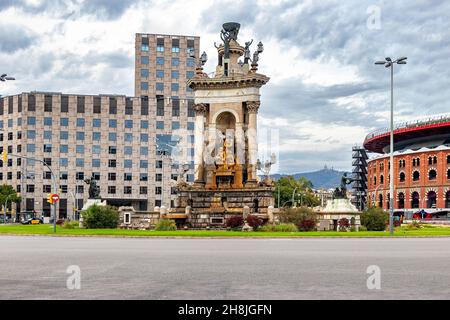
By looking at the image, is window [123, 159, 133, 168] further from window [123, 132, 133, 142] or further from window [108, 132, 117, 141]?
window [108, 132, 117, 141]

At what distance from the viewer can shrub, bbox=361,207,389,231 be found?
48469 millimetres

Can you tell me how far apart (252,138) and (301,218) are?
12.7 m

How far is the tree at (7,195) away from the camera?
310 ft

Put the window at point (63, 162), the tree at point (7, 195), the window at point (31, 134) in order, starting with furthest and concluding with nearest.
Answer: the window at point (63, 162)
the window at point (31, 134)
the tree at point (7, 195)

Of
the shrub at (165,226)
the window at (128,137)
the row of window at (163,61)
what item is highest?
the row of window at (163,61)

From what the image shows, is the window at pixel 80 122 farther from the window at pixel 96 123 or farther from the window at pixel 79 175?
the window at pixel 79 175

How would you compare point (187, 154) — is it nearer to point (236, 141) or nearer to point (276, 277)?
point (236, 141)

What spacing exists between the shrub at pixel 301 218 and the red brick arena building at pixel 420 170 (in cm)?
6410

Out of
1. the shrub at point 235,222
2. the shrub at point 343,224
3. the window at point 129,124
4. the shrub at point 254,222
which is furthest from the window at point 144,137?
the shrub at point 343,224

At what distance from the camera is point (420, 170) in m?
113

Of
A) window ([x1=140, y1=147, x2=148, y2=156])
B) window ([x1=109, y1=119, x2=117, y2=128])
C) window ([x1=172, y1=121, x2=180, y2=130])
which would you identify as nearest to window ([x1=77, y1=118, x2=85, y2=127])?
window ([x1=109, y1=119, x2=117, y2=128])

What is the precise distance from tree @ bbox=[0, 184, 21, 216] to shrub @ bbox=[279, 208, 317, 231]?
6111 centimetres

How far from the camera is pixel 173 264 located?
53.4 feet
